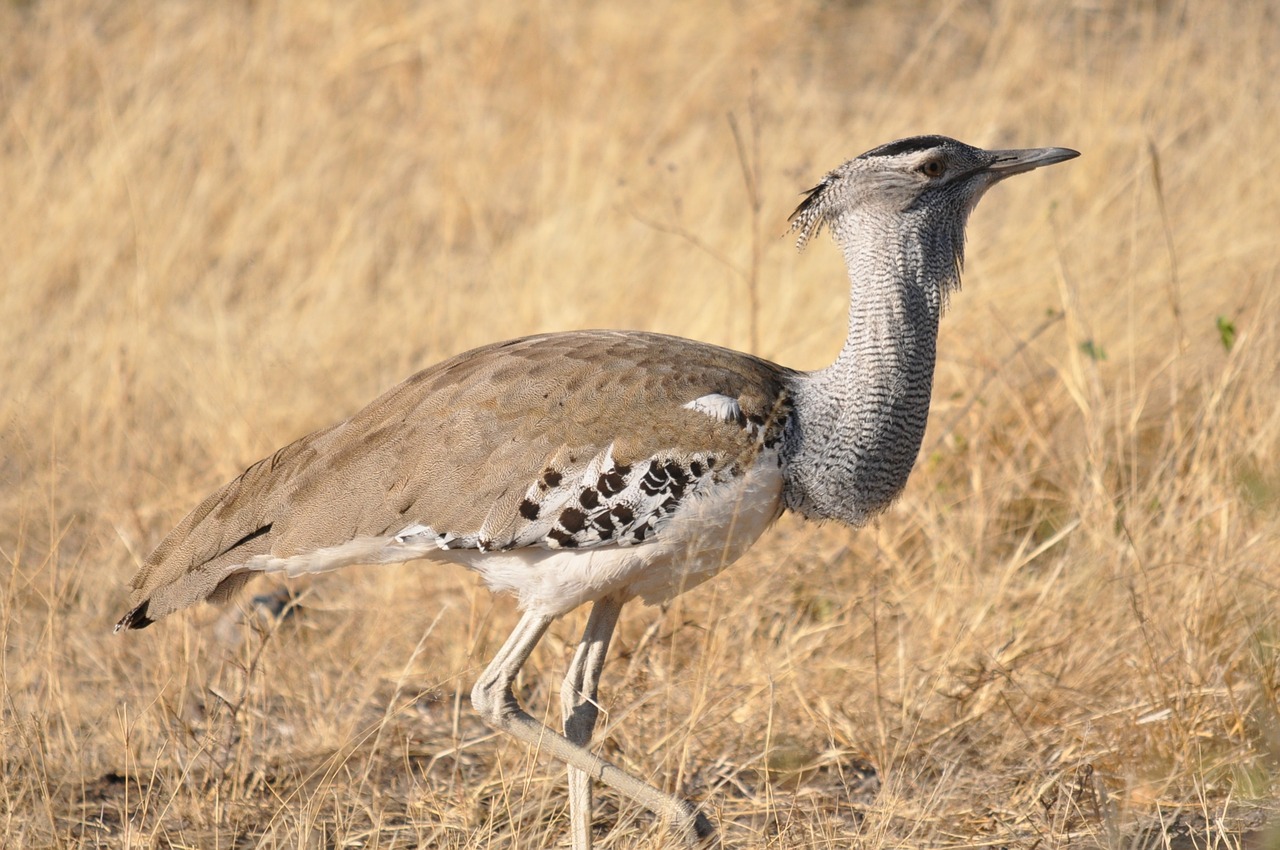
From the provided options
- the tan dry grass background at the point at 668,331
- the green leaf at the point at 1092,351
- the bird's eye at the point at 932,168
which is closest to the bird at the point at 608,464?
the bird's eye at the point at 932,168

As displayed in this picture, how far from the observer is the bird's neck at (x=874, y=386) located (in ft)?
9.47

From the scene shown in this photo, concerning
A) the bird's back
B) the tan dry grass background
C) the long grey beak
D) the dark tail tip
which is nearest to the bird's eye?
the long grey beak

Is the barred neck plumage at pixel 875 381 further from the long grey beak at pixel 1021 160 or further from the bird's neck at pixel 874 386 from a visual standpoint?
the long grey beak at pixel 1021 160

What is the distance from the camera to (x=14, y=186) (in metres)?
5.70

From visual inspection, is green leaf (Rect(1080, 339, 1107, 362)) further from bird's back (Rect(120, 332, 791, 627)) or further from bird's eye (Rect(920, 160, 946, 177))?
bird's back (Rect(120, 332, 791, 627))

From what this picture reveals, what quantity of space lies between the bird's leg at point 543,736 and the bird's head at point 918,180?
1008 millimetres

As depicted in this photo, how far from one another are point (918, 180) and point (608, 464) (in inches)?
33.6

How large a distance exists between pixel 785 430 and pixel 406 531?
75 cm

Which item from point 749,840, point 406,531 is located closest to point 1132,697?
Answer: point 749,840

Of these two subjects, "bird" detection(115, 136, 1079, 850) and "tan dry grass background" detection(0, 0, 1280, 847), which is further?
"tan dry grass background" detection(0, 0, 1280, 847)

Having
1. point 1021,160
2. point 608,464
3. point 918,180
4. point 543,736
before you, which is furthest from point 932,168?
point 543,736

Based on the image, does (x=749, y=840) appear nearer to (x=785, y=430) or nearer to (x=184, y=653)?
(x=785, y=430)

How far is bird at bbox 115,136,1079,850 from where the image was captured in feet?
9.12

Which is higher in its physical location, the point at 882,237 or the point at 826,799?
the point at 882,237
